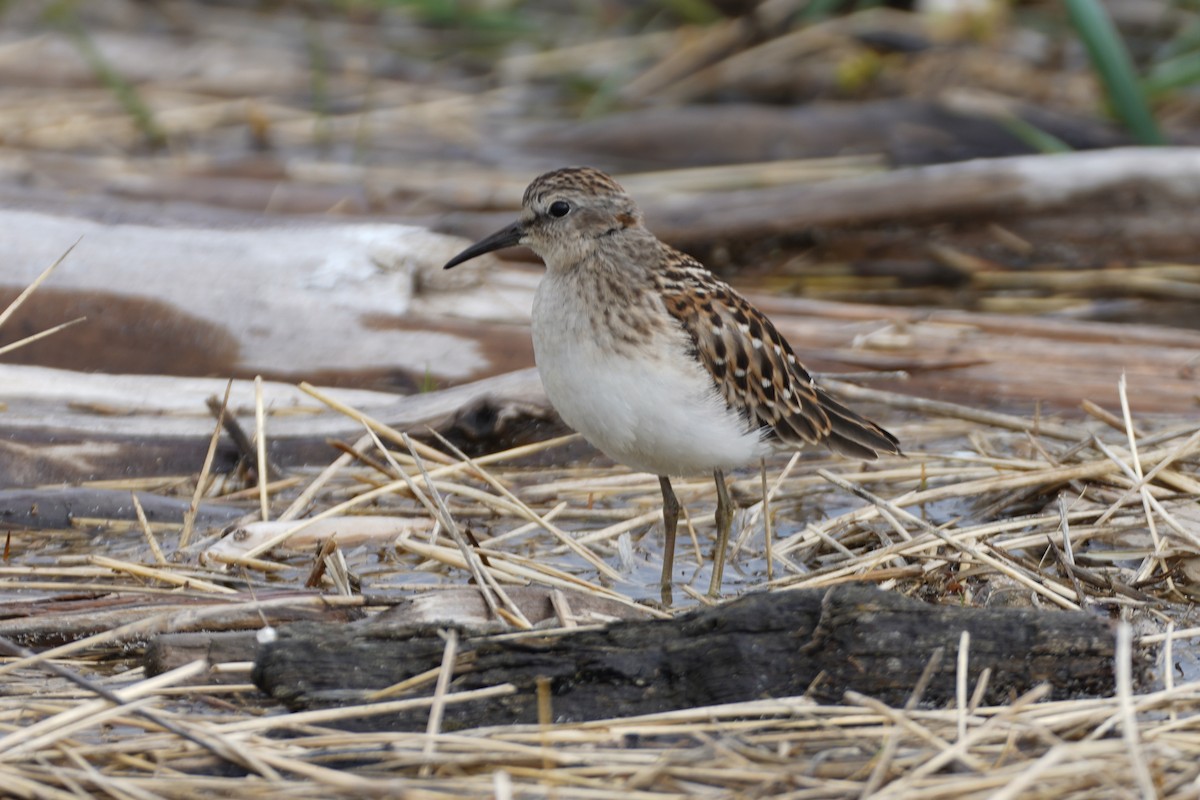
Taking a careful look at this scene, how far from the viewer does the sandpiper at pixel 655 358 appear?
3.89 metres

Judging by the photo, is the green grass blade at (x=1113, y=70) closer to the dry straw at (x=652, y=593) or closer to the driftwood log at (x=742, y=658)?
the dry straw at (x=652, y=593)

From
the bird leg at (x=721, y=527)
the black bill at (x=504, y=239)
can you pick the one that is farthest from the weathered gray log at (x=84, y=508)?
the bird leg at (x=721, y=527)

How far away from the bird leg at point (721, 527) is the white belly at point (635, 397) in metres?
0.27

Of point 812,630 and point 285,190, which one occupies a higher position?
point 285,190

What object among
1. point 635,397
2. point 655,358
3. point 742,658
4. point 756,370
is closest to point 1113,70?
point 756,370

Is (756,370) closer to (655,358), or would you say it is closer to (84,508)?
(655,358)

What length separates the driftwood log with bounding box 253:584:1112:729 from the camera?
3.06m

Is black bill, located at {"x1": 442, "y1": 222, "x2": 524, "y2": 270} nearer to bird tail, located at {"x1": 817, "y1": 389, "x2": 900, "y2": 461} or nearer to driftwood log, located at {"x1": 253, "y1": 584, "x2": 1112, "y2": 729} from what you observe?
bird tail, located at {"x1": 817, "y1": 389, "x2": 900, "y2": 461}

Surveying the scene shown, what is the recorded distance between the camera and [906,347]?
5.70 metres

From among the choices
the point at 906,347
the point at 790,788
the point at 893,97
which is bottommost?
the point at 790,788

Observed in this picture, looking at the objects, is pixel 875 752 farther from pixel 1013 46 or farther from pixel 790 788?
pixel 1013 46

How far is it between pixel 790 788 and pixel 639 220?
6.87 ft

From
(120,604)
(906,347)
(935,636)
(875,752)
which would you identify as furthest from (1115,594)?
(120,604)

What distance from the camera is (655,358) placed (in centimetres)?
390
